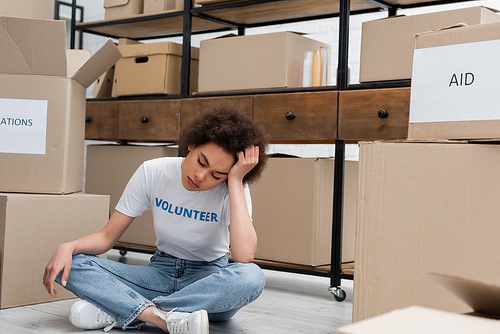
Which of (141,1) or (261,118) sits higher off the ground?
(141,1)

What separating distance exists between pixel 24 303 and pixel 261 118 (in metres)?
1.11

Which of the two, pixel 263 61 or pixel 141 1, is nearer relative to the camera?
pixel 263 61

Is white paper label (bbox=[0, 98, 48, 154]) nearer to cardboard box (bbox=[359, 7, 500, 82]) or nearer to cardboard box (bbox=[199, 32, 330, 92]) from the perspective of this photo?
cardboard box (bbox=[199, 32, 330, 92])

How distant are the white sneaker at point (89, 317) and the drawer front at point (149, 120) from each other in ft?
3.62

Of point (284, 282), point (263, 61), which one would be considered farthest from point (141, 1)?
point (284, 282)

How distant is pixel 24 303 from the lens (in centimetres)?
177

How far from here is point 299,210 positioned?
2160mm

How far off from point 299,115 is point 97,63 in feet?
2.55

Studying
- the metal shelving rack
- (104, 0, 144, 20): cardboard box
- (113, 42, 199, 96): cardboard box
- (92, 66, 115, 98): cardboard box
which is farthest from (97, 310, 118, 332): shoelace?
(104, 0, 144, 20): cardboard box

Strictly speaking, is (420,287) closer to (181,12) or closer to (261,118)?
(261,118)

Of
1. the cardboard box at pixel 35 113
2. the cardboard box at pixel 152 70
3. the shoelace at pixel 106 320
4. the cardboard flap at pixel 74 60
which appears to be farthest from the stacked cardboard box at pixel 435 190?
the cardboard box at pixel 152 70

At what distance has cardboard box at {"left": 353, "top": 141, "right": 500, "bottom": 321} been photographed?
0.92 m

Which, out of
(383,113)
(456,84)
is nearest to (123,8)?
(383,113)

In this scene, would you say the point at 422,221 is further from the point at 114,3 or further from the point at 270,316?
the point at 114,3
